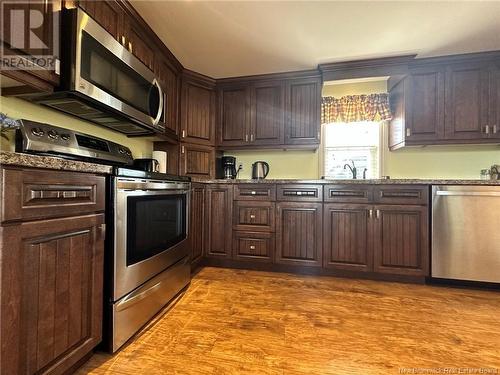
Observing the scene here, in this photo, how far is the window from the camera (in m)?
2.91

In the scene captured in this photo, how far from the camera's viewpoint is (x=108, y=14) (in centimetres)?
154

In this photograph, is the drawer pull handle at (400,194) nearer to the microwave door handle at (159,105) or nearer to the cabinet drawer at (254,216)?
the cabinet drawer at (254,216)

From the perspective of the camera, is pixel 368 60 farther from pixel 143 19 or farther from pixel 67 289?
pixel 67 289

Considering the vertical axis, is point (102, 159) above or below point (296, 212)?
above

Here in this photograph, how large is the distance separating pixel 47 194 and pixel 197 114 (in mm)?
2123

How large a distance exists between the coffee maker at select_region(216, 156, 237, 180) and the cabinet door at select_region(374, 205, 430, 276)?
1640mm

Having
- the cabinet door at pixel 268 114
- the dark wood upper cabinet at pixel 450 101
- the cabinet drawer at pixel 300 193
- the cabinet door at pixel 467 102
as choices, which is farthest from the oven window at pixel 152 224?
the cabinet door at pixel 467 102

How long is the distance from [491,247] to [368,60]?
2016mm

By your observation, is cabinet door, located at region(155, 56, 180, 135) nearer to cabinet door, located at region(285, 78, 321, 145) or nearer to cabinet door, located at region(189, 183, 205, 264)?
cabinet door, located at region(189, 183, 205, 264)

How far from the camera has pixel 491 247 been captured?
2068 millimetres

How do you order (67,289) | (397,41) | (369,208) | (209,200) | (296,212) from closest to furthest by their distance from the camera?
(67,289) → (397,41) → (369,208) → (296,212) → (209,200)

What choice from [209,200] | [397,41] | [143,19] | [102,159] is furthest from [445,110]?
[102,159]

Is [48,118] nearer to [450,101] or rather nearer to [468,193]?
[468,193]

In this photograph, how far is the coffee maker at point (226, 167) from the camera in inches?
119
